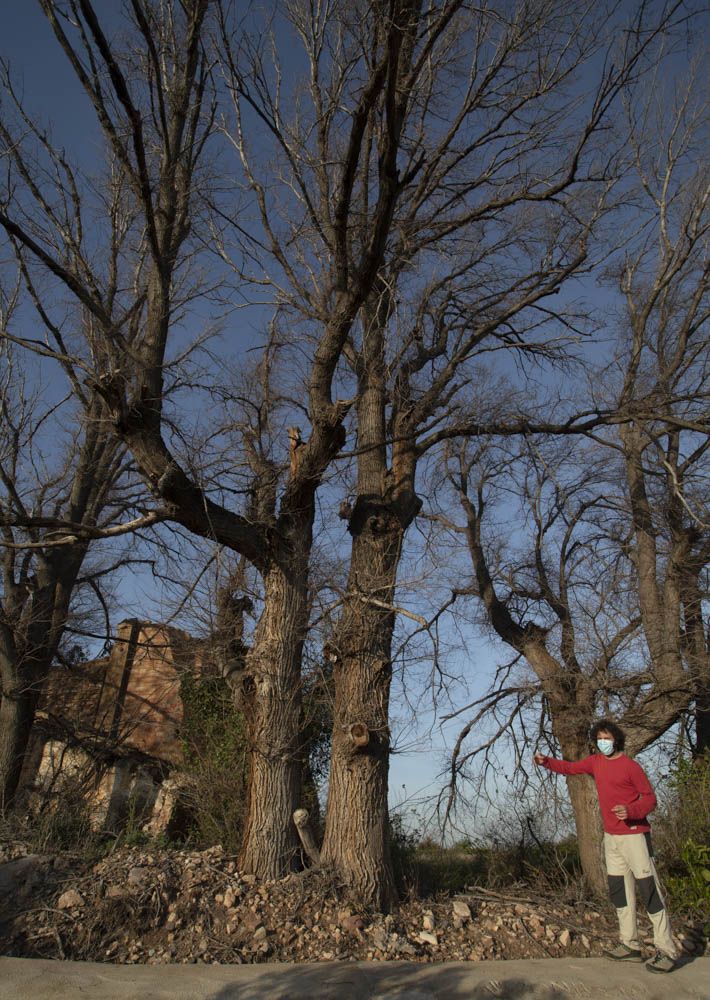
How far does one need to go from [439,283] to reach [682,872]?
7726mm

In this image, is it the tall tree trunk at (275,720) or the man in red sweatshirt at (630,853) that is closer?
the man in red sweatshirt at (630,853)

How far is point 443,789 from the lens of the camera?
862 centimetres

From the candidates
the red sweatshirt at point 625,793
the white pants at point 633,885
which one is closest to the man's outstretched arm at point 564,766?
the red sweatshirt at point 625,793

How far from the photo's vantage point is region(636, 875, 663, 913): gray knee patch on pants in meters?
5.43

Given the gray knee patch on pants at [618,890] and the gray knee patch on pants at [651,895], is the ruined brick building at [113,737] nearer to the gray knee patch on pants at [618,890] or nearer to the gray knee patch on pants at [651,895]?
the gray knee patch on pants at [618,890]

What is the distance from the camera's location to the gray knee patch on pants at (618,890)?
5.58 m

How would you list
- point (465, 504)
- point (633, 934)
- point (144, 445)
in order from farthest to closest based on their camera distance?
point (465, 504)
point (144, 445)
point (633, 934)

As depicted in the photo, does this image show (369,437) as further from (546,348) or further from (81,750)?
(81,750)

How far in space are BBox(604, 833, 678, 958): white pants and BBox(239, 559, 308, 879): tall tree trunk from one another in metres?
2.86

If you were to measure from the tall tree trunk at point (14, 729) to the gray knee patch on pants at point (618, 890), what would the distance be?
727 cm

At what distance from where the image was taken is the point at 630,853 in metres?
5.55

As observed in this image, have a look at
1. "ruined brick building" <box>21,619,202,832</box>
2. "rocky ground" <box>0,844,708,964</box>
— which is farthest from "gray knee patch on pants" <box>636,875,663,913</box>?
"ruined brick building" <box>21,619,202,832</box>

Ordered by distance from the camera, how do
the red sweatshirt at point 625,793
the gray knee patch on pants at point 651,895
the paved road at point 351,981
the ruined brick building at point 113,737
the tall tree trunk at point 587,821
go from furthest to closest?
the ruined brick building at point 113,737, the tall tree trunk at point 587,821, the red sweatshirt at point 625,793, the gray knee patch on pants at point 651,895, the paved road at point 351,981

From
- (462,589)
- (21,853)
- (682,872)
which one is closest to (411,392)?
(462,589)
